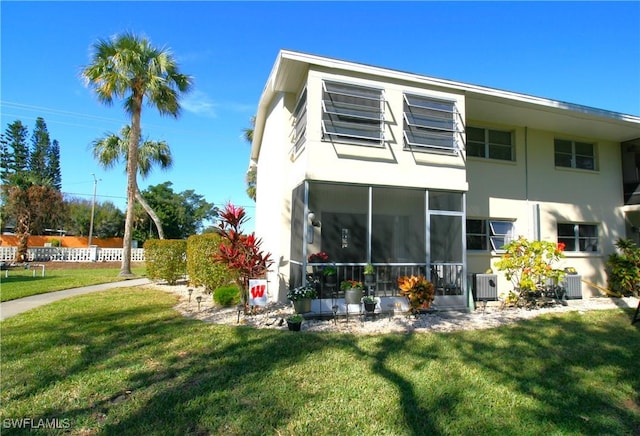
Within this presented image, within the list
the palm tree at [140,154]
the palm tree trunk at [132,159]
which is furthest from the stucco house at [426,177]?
the palm tree at [140,154]

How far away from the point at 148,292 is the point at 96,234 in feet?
106

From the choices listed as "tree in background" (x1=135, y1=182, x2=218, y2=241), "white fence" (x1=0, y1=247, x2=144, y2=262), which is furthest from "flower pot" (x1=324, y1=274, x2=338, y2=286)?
"tree in background" (x1=135, y1=182, x2=218, y2=241)

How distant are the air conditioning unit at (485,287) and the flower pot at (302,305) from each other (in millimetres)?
4779

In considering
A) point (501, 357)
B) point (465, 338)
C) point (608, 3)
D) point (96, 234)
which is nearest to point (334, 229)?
point (465, 338)

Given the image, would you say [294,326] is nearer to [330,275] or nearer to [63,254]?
[330,275]

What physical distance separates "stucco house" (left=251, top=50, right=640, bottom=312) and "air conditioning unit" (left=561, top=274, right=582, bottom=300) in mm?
897

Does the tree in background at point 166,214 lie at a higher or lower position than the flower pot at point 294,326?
higher

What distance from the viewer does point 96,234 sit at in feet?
123

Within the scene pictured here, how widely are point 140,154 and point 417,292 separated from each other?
19.3m

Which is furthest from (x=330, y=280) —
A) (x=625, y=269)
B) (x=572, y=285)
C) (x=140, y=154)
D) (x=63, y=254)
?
(x=63, y=254)

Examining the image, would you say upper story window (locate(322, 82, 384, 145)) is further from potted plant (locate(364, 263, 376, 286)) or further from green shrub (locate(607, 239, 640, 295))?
green shrub (locate(607, 239, 640, 295))

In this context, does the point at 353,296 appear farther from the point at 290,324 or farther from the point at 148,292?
the point at 148,292

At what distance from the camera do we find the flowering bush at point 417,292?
24.3 feet

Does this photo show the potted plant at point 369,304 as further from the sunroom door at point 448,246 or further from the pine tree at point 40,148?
the pine tree at point 40,148
